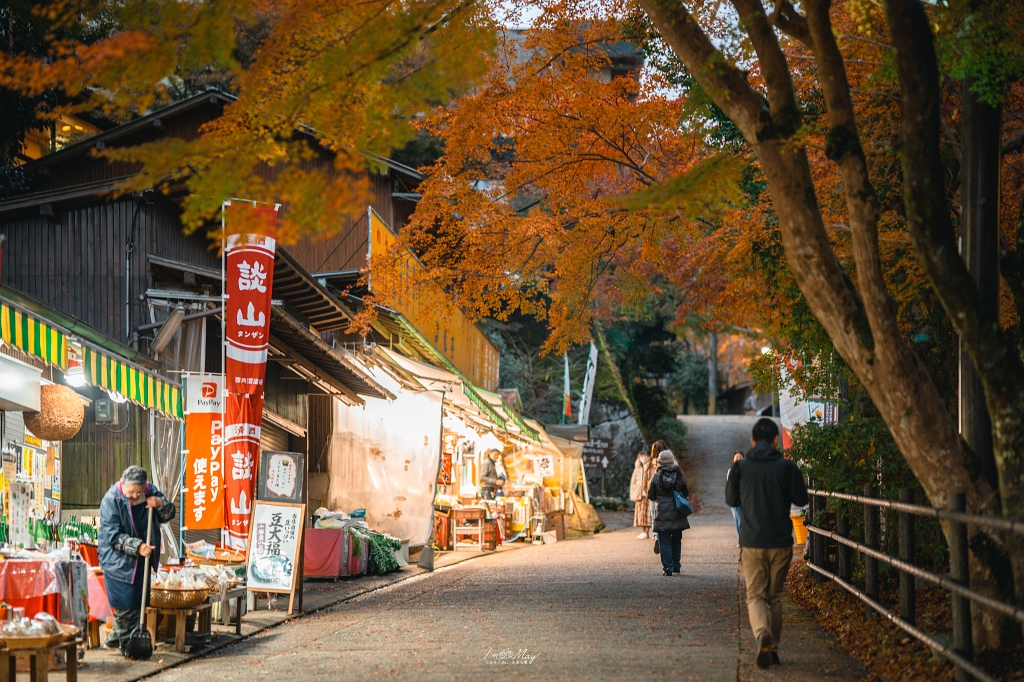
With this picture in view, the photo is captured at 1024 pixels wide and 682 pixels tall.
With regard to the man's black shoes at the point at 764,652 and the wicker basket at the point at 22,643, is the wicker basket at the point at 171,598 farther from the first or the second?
the man's black shoes at the point at 764,652

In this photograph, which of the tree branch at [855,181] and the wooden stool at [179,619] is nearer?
the tree branch at [855,181]

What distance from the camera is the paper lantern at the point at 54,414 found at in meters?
10.4

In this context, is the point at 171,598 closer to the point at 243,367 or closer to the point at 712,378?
the point at 243,367

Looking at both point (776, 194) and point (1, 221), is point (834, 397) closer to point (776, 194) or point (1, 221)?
point (776, 194)

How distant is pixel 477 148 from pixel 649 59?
2.89m

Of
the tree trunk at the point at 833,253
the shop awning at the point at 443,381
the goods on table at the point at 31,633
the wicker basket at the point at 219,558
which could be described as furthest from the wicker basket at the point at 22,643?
the shop awning at the point at 443,381

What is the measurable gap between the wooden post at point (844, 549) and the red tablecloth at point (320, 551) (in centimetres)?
804

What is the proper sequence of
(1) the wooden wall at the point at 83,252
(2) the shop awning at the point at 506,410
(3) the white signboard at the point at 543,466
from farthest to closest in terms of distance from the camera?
(3) the white signboard at the point at 543,466, (2) the shop awning at the point at 506,410, (1) the wooden wall at the point at 83,252

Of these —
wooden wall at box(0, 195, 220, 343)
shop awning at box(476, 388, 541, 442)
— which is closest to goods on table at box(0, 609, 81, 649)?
wooden wall at box(0, 195, 220, 343)

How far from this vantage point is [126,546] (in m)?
9.44

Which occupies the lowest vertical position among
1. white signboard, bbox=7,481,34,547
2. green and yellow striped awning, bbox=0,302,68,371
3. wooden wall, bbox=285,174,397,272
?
white signboard, bbox=7,481,34,547

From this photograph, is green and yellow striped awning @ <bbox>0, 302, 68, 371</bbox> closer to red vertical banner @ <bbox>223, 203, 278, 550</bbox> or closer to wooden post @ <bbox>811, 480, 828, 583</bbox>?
red vertical banner @ <bbox>223, 203, 278, 550</bbox>

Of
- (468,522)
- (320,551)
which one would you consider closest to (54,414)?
(320,551)

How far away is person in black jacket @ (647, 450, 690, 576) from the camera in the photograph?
15.4 meters
